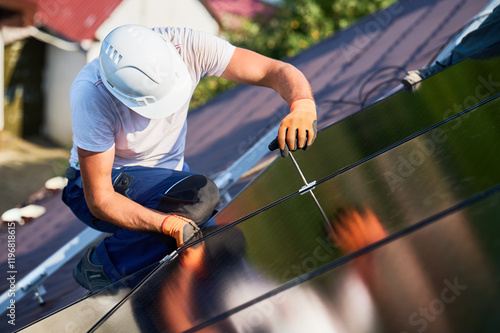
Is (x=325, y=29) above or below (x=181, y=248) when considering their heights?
above

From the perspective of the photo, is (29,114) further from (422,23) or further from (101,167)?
(101,167)

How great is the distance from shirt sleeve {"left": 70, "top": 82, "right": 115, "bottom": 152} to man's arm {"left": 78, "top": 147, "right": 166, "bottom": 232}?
0.16 feet

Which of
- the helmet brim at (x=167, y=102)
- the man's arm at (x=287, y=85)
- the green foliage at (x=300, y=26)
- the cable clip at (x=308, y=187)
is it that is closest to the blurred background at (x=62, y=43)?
the green foliage at (x=300, y=26)

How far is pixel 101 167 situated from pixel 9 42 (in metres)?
12.6

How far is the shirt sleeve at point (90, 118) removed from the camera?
8.81 ft

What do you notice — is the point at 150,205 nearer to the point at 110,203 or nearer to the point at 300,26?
the point at 110,203

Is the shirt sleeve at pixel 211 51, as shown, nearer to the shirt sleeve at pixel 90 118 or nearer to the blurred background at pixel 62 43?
the shirt sleeve at pixel 90 118

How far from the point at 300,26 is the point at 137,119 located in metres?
9.22

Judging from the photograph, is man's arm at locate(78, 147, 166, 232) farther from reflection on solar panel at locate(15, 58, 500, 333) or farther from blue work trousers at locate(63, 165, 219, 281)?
reflection on solar panel at locate(15, 58, 500, 333)

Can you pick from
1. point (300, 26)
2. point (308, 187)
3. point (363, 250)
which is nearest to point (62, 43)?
point (300, 26)

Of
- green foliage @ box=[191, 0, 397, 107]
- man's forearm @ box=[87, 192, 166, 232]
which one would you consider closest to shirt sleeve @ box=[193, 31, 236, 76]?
man's forearm @ box=[87, 192, 166, 232]

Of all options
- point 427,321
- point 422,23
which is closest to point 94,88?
point 427,321

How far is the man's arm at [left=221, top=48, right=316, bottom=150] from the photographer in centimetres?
261

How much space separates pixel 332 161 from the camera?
288 centimetres
